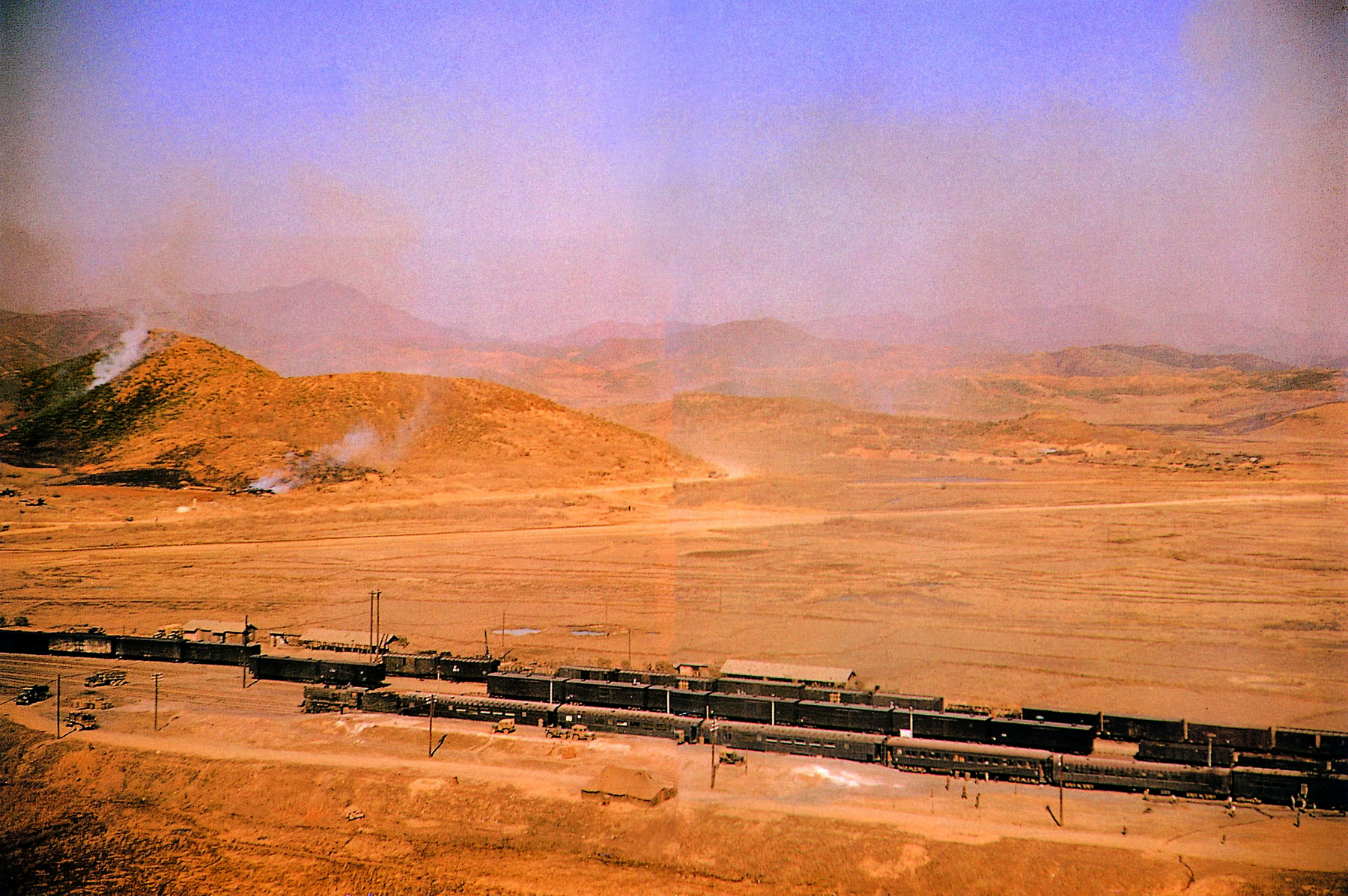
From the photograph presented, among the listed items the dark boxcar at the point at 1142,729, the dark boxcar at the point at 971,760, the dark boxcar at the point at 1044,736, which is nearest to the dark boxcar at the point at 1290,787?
the dark boxcar at the point at 1142,729

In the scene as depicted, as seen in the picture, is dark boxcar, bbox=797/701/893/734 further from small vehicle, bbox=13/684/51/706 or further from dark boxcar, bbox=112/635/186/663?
small vehicle, bbox=13/684/51/706

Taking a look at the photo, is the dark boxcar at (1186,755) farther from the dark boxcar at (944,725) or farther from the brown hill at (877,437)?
the brown hill at (877,437)

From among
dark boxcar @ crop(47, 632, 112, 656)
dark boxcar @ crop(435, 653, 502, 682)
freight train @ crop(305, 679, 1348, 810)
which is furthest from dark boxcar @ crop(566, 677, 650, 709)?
dark boxcar @ crop(47, 632, 112, 656)

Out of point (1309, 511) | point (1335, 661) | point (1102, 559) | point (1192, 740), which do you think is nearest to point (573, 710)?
point (1192, 740)

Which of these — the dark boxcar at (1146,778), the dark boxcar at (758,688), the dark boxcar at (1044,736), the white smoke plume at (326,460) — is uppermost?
the white smoke plume at (326,460)

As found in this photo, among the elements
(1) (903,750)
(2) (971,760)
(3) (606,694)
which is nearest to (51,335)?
(3) (606,694)

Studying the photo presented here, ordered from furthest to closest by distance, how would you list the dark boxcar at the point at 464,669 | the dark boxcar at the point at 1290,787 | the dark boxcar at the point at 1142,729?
the dark boxcar at the point at 464,669 < the dark boxcar at the point at 1142,729 < the dark boxcar at the point at 1290,787

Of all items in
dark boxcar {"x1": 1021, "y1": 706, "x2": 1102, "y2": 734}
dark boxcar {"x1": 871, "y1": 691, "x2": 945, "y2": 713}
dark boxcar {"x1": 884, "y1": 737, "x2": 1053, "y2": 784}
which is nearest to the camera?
dark boxcar {"x1": 884, "y1": 737, "x2": 1053, "y2": 784}
